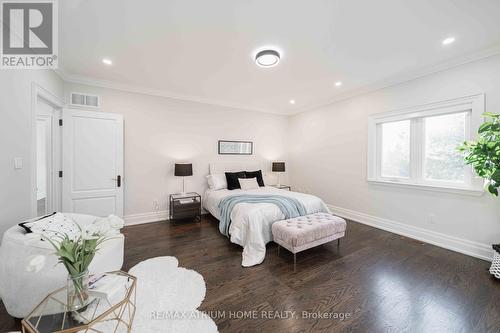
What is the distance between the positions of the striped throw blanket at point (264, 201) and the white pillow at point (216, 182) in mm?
997

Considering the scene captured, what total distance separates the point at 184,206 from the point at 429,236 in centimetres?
423

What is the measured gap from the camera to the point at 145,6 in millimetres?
1832

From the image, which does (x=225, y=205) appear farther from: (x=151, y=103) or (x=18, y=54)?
(x=18, y=54)

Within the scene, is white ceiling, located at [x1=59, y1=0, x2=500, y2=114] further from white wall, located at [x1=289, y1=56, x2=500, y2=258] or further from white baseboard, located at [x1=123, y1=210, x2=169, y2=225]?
white baseboard, located at [x1=123, y1=210, x2=169, y2=225]

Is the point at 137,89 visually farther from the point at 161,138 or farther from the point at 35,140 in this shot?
the point at 35,140

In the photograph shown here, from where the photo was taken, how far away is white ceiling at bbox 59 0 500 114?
1854mm

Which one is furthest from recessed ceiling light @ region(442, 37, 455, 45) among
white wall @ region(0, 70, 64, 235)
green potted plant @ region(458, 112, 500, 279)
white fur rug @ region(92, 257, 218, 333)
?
white wall @ region(0, 70, 64, 235)

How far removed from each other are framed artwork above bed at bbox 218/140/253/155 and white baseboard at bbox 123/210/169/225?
1.90 metres

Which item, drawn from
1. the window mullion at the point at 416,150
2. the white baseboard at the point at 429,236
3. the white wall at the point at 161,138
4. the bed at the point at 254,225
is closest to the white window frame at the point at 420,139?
the window mullion at the point at 416,150

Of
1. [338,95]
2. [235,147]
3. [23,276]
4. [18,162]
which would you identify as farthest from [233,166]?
[23,276]

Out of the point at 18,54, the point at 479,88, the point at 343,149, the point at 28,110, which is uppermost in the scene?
the point at 18,54

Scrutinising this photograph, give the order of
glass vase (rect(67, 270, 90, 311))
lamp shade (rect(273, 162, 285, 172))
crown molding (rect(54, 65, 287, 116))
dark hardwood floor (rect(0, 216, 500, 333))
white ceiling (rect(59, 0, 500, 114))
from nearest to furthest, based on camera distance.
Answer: glass vase (rect(67, 270, 90, 311))
dark hardwood floor (rect(0, 216, 500, 333))
white ceiling (rect(59, 0, 500, 114))
crown molding (rect(54, 65, 287, 116))
lamp shade (rect(273, 162, 285, 172))

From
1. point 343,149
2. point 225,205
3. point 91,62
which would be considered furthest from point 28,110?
point 343,149

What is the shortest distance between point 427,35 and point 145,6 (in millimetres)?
3103
